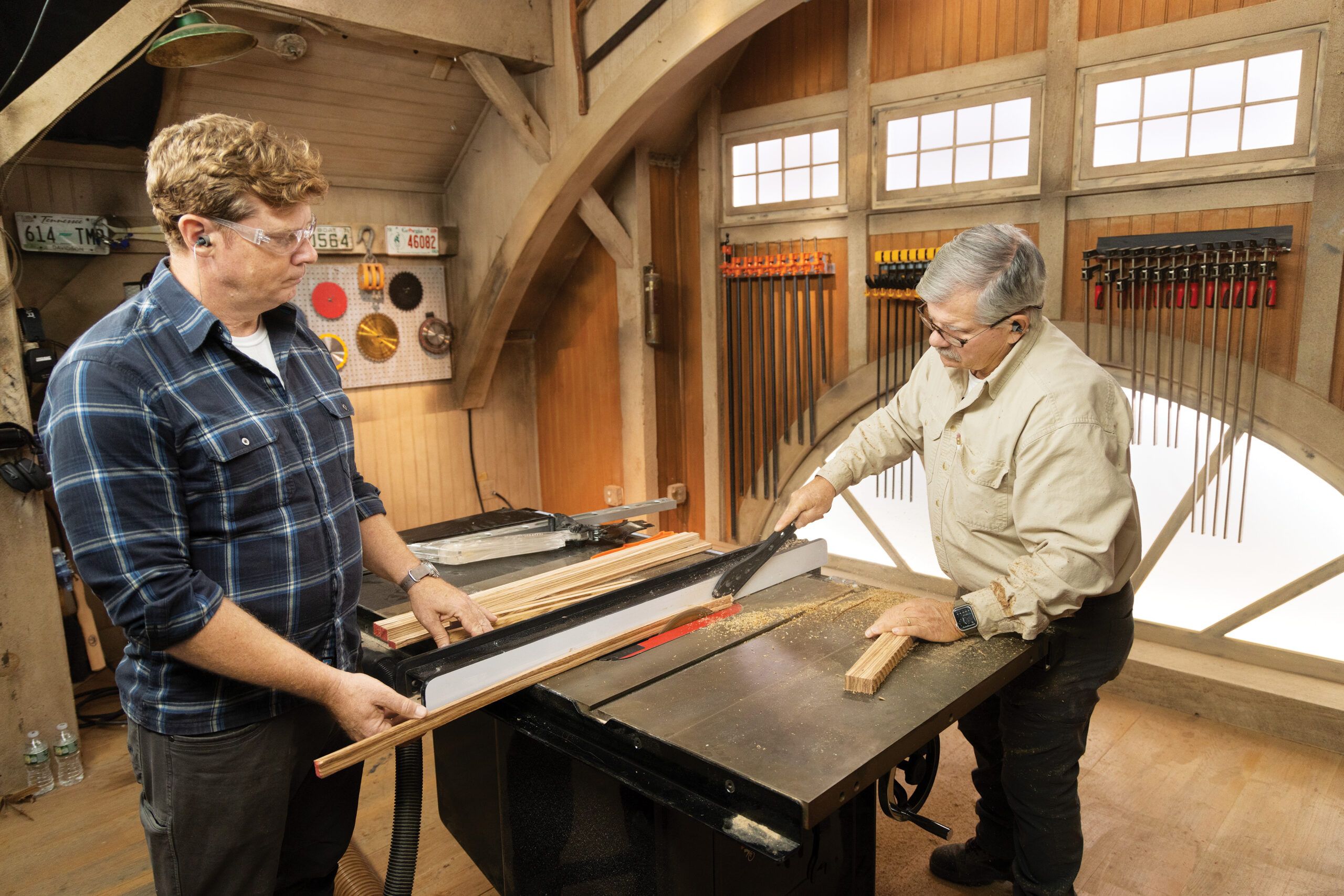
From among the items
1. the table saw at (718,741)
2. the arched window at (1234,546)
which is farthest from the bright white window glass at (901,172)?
the table saw at (718,741)

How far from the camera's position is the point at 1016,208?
3426mm

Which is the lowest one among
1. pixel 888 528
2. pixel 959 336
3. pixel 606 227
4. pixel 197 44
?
pixel 888 528

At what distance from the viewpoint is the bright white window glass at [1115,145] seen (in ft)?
10.3

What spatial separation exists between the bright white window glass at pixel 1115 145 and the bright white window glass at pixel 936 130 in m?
0.60

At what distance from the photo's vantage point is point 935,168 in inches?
144

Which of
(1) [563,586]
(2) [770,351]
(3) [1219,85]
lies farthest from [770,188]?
(1) [563,586]

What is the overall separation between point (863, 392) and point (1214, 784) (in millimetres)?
2025

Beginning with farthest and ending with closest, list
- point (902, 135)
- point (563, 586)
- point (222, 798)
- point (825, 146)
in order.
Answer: point (825, 146) < point (902, 135) < point (563, 586) < point (222, 798)

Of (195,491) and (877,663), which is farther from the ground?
(195,491)

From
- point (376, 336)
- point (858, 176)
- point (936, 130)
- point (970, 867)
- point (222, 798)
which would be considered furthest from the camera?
point (376, 336)

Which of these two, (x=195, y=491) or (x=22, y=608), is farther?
(x=22, y=608)

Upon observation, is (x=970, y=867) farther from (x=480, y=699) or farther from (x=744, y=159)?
(x=744, y=159)

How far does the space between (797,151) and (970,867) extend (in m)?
3.14

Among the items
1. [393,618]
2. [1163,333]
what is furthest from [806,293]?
[393,618]
